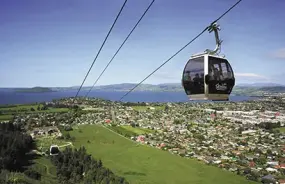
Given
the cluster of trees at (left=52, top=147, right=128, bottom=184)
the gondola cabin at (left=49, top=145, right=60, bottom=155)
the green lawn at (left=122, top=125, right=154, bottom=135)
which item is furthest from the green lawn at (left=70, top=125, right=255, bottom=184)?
the green lawn at (left=122, top=125, right=154, bottom=135)

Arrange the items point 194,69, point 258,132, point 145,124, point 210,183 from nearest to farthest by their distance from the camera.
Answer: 1. point 194,69
2. point 210,183
3. point 258,132
4. point 145,124

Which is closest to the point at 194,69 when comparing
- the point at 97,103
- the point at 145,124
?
→ the point at 145,124

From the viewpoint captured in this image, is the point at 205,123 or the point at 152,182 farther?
the point at 205,123

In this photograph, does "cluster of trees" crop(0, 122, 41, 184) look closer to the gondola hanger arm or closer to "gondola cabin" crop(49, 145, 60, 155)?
"gondola cabin" crop(49, 145, 60, 155)

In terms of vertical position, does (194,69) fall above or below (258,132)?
above

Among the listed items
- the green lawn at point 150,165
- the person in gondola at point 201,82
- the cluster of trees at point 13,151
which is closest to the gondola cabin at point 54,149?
the cluster of trees at point 13,151

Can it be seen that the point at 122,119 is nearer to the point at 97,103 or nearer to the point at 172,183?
the point at 97,103

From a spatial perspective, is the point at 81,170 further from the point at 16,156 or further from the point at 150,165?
the point at 16,156
